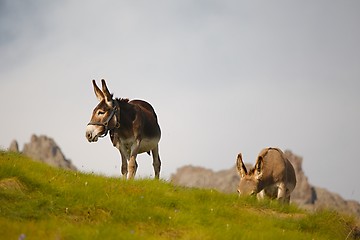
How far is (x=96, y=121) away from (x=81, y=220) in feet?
22.3

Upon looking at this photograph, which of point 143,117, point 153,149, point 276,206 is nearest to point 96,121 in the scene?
point 143,117

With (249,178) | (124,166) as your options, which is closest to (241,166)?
(249,178)

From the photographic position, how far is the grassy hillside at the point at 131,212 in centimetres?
1269

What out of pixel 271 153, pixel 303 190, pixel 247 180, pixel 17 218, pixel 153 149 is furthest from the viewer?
pixel 303 190

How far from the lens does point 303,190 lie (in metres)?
181

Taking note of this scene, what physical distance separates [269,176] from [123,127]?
5950 millimetres

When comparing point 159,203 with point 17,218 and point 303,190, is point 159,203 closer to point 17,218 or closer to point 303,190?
point 17,218

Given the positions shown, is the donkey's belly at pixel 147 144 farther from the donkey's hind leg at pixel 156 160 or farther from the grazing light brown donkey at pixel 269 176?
the grazing light brown donkey at pixel 269 176

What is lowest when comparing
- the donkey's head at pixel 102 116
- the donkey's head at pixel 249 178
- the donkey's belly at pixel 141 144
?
the donkey's head at pixel 249 178

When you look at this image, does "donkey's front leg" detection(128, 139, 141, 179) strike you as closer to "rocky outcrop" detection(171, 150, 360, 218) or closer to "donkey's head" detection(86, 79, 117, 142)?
"donkey's head" detection(86, 79, 117, 142)

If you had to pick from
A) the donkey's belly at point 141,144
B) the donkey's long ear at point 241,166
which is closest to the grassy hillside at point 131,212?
the donkey's long ear at point 241,166

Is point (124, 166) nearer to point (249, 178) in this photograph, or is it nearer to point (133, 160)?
point (133, 160)

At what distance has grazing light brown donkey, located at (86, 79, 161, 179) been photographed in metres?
20.2

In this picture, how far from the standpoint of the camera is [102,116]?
66.5ft
